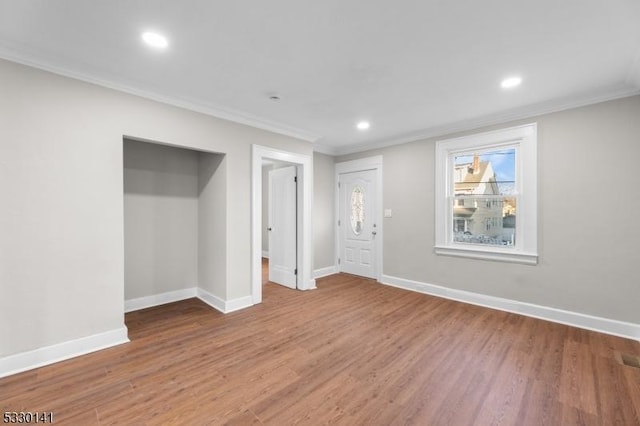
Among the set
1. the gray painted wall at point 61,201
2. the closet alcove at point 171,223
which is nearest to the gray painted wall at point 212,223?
the closet alcove at point 171,223

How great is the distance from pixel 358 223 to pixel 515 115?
310 centimetres

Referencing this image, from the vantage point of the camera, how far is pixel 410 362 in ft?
8.04

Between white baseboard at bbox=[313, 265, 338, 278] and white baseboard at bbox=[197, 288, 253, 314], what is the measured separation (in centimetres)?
179

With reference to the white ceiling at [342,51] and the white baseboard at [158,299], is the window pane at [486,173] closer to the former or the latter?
the white ceiling at [342,51]

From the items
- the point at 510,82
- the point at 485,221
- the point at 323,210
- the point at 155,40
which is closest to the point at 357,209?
the point at 323,210

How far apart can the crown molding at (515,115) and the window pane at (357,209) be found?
0.97m

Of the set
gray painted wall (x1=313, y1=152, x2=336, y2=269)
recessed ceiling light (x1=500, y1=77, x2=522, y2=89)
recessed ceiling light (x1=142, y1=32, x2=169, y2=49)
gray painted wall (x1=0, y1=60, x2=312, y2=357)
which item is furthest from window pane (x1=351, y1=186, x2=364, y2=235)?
recessed ceiling light (x1=142, y1=32, x2=169, y2=49)

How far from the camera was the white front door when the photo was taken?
5.35m

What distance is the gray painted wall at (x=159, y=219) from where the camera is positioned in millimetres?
3615

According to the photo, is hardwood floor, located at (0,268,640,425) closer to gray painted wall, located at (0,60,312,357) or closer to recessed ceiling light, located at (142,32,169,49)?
gray painted wall, located at (0,60,312,357)

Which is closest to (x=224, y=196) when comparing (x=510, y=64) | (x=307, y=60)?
(x=307, y=60)

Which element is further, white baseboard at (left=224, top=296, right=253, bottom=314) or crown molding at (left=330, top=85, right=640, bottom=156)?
white baseboard at (left=224, top=296, right=253, bottom=314)

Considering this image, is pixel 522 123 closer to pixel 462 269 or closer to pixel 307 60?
pixel 462 269

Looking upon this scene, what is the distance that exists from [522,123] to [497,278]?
213 cm
